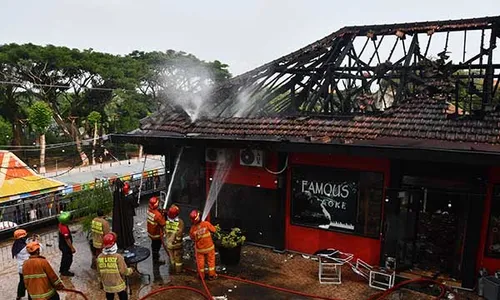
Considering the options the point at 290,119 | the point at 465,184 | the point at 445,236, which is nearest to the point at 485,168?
the point at 465,184

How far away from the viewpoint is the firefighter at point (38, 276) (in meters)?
6.84

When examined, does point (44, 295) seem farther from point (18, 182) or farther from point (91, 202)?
point (18, 182)

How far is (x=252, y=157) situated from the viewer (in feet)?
36.8

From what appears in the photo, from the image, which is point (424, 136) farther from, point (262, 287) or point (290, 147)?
point (262, 287)

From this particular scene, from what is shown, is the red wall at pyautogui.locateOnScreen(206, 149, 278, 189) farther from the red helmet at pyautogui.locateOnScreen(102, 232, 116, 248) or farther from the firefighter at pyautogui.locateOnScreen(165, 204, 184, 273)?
the red helmet at pyautogui.locateOnScreen(102, 232, 116, 248)

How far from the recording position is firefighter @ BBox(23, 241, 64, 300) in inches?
269

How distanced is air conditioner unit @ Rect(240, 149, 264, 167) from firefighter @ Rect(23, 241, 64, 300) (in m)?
5.85

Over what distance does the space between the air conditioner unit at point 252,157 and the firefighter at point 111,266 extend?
4.98 metres

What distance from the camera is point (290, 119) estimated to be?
11445 millimetres

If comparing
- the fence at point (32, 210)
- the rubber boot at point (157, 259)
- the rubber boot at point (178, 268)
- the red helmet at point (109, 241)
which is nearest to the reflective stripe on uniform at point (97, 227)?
the rubber boot at point (157, 259)

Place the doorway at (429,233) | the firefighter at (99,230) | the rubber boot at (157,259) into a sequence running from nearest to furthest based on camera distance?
the doorway at (429,233) < the firefighter at (99,230) < the rubber boot at (157,259)

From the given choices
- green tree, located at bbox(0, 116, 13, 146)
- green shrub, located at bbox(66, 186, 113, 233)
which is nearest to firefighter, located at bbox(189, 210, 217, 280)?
green shrub, located at bbox(66, 186, 113, 233)

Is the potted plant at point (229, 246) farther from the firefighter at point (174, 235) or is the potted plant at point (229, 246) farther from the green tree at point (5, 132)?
the green tree at point (5, 132)

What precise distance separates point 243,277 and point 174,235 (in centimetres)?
199
